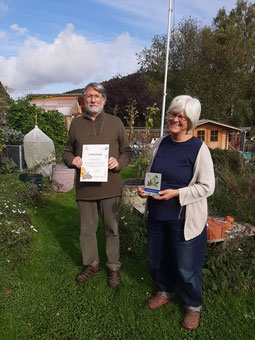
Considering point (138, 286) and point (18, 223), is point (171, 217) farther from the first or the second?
point (18, 223)

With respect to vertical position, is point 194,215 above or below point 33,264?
above

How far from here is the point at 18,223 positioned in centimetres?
415

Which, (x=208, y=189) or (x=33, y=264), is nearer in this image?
(x=208, y=189)

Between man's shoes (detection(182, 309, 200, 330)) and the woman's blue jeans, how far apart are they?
0.21 ft

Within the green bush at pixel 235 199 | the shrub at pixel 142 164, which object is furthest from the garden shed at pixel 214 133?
the green bush at pixel 235 199

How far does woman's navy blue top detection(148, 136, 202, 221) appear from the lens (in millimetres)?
2029

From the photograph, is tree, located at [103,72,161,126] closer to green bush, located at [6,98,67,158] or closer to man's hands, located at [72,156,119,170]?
green bush, located at [6,98,67,158]

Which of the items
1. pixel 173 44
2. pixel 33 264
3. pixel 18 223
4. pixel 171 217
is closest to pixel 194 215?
pixel 171 217

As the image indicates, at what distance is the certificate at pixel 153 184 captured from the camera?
78.8 inches

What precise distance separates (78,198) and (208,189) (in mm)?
1420

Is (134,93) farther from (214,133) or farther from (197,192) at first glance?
(197,192)

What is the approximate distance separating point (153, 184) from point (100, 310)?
1.49 meters

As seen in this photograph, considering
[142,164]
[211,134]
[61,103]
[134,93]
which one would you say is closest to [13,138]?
[142,164]

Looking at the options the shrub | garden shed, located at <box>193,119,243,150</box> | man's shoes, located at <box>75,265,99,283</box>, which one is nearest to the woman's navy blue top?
man's shoes, located at <box>75,265,99,283</box>
